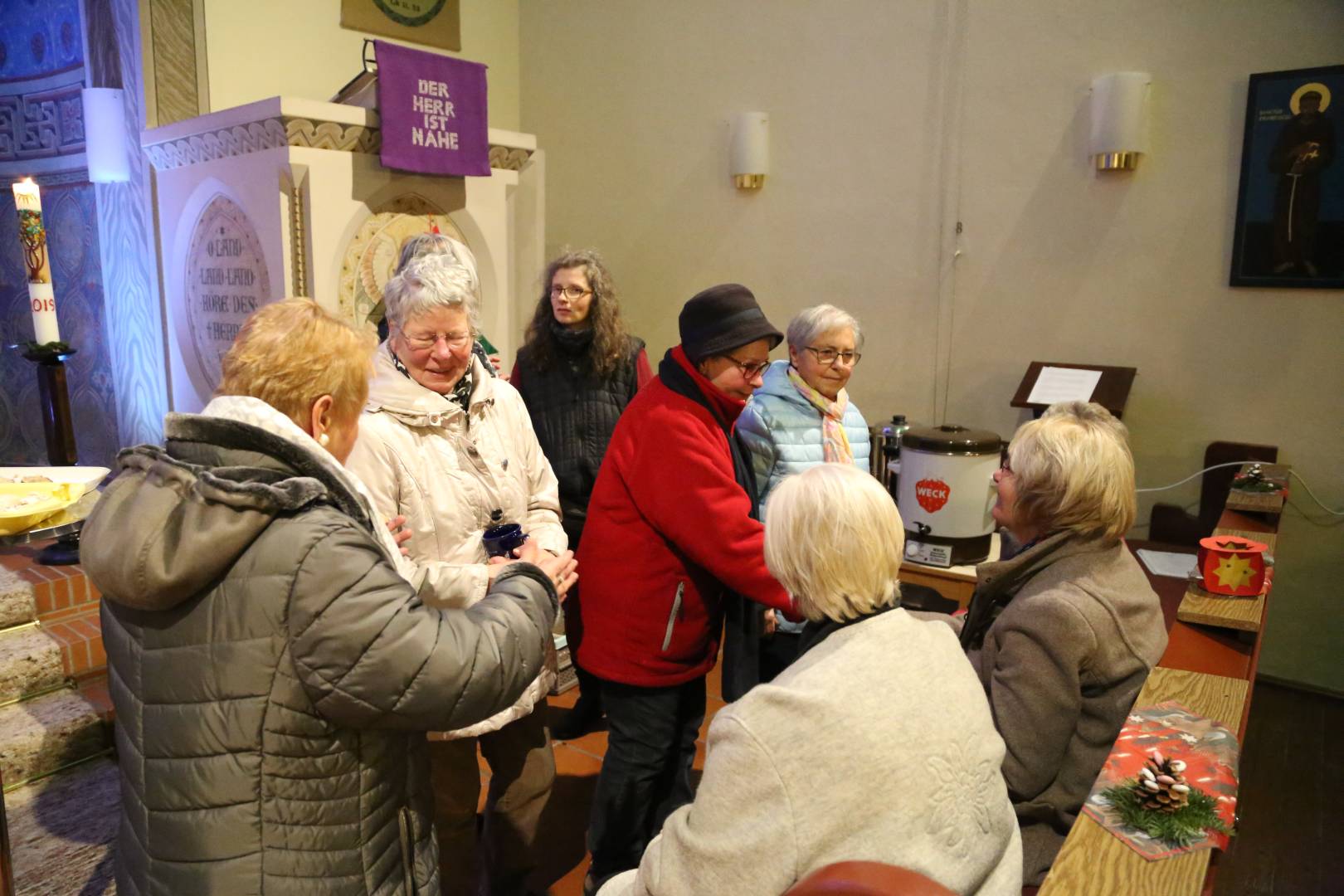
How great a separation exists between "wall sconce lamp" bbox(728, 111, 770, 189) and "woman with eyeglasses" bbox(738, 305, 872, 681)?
215cm

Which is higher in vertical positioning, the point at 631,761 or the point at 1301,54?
the point at 1301,54

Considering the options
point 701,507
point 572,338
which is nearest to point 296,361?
point 701,507

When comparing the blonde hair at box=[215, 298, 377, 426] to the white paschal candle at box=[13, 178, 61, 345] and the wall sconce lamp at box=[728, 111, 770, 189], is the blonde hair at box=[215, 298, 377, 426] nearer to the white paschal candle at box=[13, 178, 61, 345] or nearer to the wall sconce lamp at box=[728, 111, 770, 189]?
the white paschal candle at box=[13, 178, 61, 345]

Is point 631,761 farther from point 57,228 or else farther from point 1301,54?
point 57,228

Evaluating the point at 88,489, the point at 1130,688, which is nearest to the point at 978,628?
the point at 1130,688

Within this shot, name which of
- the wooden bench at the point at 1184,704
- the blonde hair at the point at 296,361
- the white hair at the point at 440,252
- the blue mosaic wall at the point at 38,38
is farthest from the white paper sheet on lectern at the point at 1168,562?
the blue mosaic wall at the point at 38,38

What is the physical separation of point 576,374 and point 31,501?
1.54 metres

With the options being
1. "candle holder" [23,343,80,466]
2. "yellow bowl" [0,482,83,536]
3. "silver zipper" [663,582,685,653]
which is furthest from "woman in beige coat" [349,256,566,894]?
"candle holder" [23,343,80,466]

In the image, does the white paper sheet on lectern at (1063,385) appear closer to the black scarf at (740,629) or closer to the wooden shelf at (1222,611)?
the wooden shelf at (1222,611)

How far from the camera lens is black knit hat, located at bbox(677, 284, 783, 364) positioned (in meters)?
1.93

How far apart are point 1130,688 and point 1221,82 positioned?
2816 mm

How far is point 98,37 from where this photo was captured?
385 centimetres

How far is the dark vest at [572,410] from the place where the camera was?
2.96 metres

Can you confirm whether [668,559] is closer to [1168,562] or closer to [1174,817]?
[1174,817]
